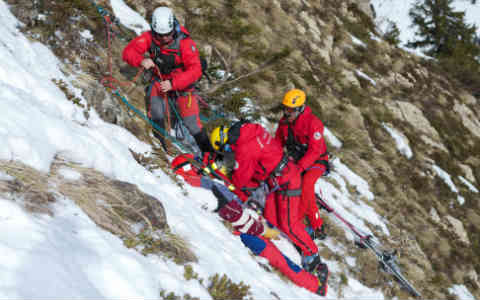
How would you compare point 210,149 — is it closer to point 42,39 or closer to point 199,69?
point 199,69

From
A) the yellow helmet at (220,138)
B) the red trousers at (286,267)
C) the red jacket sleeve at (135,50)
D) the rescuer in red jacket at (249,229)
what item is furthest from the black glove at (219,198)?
the red jacket sleeve at (135,50)

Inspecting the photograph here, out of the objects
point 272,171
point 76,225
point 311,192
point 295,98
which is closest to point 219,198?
point 272,171

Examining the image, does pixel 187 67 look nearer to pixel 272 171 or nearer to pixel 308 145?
pixel 272 171

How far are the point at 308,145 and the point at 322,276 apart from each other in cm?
240

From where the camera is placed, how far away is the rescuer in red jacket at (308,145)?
590 cm

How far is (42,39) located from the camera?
4.79m

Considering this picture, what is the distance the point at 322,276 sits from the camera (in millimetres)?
5324

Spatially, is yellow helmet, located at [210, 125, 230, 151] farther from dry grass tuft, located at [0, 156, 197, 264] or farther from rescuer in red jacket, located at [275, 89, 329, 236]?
dry grass tuft, located at [0, 156, 197, 264]

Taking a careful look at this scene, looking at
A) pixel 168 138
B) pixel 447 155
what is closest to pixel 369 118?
pixel 447 155

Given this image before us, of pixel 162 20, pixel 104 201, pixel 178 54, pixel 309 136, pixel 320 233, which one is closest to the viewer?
pixel 104 201

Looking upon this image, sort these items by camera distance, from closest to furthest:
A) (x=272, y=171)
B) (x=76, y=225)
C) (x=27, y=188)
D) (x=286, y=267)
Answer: (x=27, y=188) < (x=76, y=225) < (x=286, y=267) < (x=272, y=171)

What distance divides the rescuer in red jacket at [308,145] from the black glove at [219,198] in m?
1.69

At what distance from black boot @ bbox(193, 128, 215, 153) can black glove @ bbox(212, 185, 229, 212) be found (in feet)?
4.29

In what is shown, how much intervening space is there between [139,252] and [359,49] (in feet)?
56.4
